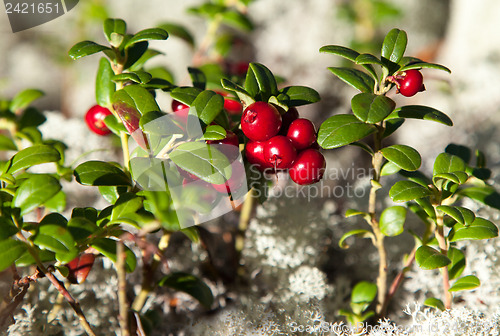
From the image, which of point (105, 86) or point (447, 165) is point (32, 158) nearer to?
point (105, 86)

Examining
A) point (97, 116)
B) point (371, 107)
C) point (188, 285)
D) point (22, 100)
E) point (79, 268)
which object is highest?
point (371, 107)

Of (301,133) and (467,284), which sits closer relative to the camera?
(301,133)

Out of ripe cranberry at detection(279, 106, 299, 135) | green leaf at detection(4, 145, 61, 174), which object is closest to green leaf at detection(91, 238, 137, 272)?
green leaf at detection(4, 145, 61, 174)

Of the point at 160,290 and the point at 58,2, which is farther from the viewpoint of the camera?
the point at 58,2

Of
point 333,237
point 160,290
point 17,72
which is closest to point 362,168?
point 333,237

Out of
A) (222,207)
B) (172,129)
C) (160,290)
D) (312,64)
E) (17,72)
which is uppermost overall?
(172,129)

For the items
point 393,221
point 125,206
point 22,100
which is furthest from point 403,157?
point 22,100

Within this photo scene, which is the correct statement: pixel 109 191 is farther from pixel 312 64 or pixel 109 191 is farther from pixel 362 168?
pixel 312 64
